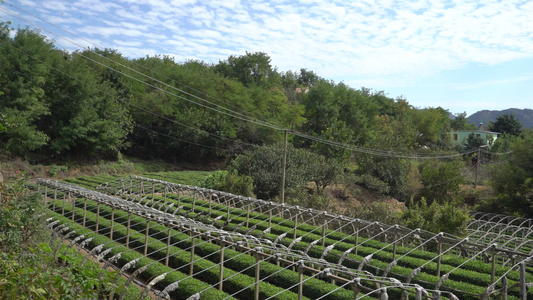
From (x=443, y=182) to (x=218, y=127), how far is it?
932 inches

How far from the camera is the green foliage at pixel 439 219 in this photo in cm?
1880

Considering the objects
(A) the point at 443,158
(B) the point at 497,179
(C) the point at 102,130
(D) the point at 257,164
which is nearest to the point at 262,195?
(D) the point at 257,164

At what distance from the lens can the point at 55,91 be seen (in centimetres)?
3466

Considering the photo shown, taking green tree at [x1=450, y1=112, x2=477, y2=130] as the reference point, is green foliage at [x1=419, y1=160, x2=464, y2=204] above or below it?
below

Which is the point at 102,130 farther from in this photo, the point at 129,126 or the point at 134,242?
the point at 134,242

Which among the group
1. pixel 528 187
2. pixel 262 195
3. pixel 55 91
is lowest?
pixel 262 195

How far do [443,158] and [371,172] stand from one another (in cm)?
1119

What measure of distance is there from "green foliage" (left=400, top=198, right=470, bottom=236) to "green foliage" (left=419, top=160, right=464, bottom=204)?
1641 centimetres

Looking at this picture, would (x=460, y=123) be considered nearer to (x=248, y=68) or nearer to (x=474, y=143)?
(x=474, y=143)

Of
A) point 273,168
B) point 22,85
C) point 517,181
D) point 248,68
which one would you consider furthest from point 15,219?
point 248,68

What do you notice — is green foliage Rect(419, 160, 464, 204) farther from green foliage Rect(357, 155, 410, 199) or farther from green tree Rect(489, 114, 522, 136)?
green tree Rect(489, 114, 522, 136)

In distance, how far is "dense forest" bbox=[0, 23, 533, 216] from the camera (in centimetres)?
3166

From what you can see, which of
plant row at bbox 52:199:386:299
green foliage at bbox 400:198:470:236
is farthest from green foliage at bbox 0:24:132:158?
green foliage at bbox 400:198:470:236

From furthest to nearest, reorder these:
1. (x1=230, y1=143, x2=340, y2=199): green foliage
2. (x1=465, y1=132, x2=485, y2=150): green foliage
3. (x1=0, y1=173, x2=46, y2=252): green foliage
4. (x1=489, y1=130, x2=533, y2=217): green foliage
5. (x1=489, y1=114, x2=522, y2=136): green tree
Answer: (x1=489, y1=114, x2=522, y2=136): green tree < (x1=465, y1=132, x2=485, y2=150): green foliage < (x1=230, y1=143, x2=340, y2=199): green foliage < (x1=489, y1=130, x2=533, y2=217): green foliage < (x1=0, y1=173, x2=46, y2=252): green foliage
